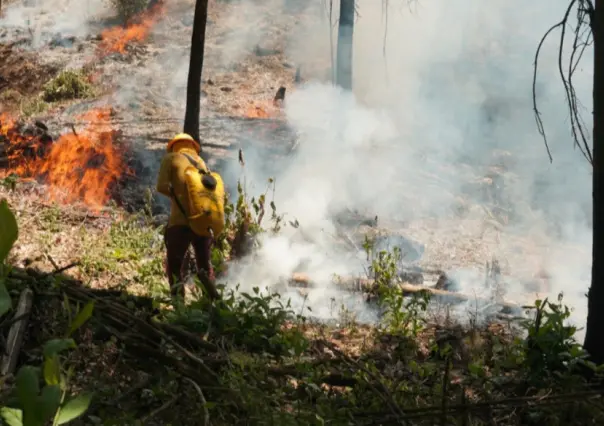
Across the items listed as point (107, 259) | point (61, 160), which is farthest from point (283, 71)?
point (107, 259)

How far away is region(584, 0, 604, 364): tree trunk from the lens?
4.77 m

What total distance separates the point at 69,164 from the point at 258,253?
3.67 meters

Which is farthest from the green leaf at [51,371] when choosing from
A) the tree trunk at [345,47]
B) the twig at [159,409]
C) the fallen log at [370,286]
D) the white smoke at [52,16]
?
the tree trunk at [345,47]

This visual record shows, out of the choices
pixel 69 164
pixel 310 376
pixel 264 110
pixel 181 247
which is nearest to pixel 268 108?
A: pixel 264 110

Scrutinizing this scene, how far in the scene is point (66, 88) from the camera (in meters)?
14.4

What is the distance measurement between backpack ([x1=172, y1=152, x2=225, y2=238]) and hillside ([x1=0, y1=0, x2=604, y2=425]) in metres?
0.72

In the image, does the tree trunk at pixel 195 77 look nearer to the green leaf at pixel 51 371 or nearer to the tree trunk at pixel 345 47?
the green leaf at pixel 51 371

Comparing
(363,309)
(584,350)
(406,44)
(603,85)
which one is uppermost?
(406,44)

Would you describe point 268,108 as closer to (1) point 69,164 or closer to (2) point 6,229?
(1) point 69,164

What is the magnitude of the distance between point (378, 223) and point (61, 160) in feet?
16.8

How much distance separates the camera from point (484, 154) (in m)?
15.9

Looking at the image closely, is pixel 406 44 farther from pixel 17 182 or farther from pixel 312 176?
pixel 17 182

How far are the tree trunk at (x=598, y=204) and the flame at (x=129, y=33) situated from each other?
44.9 feet

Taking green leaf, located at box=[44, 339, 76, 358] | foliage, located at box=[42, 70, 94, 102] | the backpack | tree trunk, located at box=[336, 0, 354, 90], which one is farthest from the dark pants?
tree trunk, located at box=[336, 0, 354, 90]
